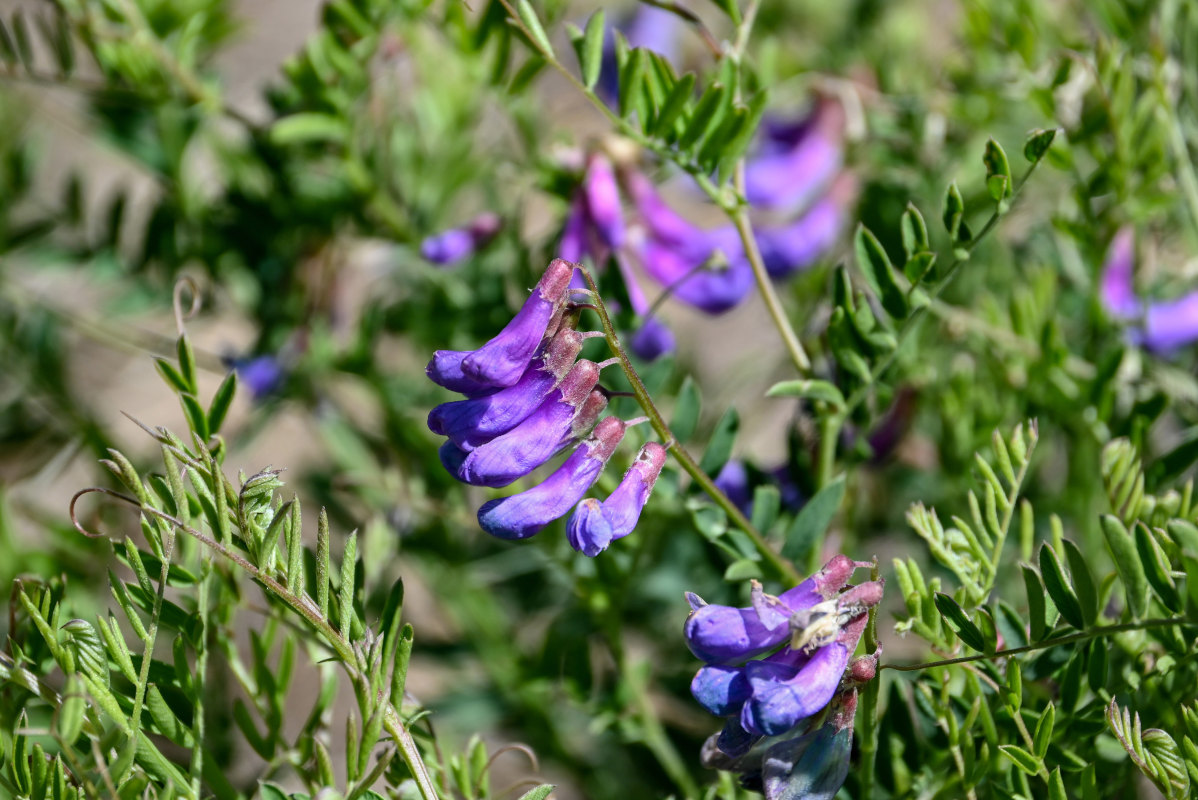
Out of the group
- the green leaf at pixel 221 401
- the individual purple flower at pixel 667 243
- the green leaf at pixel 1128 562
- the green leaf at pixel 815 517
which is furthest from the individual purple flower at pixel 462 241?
the green leaf at pixel 1128 562

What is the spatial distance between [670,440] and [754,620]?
5.4 inches

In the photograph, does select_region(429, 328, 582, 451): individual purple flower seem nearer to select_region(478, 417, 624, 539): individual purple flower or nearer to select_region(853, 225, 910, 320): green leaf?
select_region(478, 417, 624, 539): individual purple flower

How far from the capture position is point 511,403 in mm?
698

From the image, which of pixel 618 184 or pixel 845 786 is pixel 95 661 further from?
pixel 618 184

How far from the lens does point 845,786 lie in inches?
31.4

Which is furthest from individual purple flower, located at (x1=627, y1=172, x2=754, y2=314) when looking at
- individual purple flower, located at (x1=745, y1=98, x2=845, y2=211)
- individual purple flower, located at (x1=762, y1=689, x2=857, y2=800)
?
individual purple flower, located at (x1=762, y1=689, x2=857, y2=800)

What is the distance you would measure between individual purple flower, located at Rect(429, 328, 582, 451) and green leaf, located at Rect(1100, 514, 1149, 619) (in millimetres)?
354

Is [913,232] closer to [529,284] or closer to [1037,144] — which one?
[1037,144]

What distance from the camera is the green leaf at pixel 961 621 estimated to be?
2.23 feet

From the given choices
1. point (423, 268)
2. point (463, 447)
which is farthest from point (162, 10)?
point (463, 447)

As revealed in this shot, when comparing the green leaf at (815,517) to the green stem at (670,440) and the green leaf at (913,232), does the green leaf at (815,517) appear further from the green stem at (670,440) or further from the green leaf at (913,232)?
the green leaf at (913,232)

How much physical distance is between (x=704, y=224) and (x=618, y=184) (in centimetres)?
133

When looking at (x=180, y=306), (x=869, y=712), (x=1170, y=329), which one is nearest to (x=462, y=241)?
(x=180, y=306)

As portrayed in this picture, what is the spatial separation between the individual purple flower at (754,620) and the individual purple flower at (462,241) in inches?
24.4
